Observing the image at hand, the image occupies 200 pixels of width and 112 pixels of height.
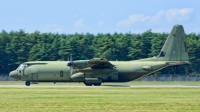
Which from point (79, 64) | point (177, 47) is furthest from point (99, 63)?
point (177, 47)

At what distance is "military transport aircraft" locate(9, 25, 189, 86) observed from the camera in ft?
184

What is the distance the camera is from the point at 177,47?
5647 cm

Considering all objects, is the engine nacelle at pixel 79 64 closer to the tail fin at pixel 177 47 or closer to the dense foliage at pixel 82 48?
the tail fin at pixel 177 47

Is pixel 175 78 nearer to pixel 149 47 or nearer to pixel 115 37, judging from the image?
pixel 149 47

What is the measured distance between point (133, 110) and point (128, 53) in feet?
211

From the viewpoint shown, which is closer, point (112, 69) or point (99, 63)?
point (99, 63)

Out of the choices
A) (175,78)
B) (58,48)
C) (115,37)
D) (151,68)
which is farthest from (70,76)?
(115,37)

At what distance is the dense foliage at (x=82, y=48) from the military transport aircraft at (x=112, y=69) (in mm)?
29114

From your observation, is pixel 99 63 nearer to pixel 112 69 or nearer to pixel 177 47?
pixel 112 69

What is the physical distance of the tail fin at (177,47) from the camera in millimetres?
56188

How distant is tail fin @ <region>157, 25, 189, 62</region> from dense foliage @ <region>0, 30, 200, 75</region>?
103ft

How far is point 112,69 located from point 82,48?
3727cm

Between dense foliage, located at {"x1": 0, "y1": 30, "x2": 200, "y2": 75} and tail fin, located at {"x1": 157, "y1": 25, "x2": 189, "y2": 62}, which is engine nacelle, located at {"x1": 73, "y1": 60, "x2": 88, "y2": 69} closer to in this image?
tail fin, located at {"x1": 157, "y1": 25, "x2": 189, "y2": 62}

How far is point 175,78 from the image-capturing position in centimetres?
7731
